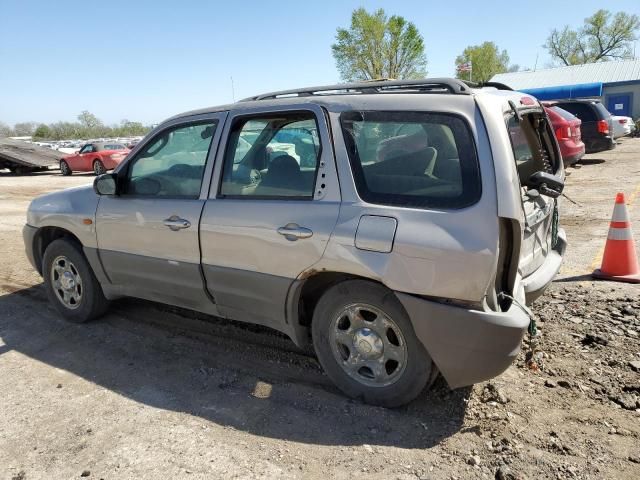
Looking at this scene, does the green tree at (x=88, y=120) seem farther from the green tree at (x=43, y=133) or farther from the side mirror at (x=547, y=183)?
the side mirror at (x=547, y=183)

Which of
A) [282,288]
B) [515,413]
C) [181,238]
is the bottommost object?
[515,413]

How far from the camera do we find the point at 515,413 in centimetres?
305

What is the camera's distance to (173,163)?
158 inches

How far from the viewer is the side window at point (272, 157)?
334 cm

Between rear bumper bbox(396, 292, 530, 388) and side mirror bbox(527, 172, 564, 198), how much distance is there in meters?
0.83

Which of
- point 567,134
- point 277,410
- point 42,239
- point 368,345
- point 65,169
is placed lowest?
point 277,410

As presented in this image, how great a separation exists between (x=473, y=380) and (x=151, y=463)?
1836 mm

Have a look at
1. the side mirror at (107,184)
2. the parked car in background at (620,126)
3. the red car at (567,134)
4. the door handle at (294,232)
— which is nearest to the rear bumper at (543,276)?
the door handle at (294,232)

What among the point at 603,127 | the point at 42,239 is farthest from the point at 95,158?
the point at 603,127

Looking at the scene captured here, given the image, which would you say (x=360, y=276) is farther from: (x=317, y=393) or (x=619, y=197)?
(x=619, y=197)

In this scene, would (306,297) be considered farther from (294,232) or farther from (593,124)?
(593,124)

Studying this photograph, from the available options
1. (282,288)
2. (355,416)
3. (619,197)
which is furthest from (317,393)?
(619,197)

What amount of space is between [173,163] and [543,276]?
286 centimetres

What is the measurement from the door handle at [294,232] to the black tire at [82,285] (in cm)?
228
